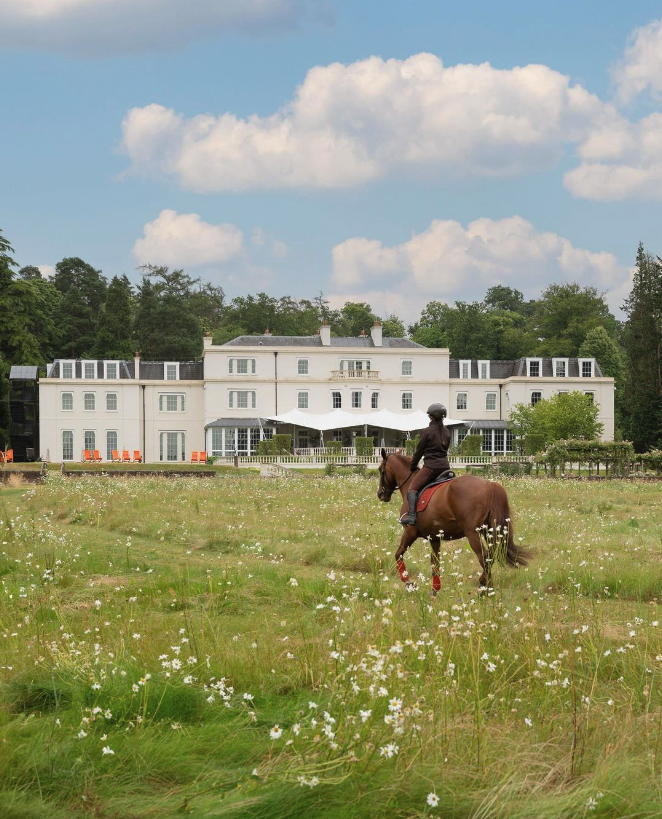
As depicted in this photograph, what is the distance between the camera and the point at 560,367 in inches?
2229

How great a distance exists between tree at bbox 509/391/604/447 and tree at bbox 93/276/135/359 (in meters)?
33.5

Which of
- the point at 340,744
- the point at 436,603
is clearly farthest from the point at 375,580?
the point at 340,744

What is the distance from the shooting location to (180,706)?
15.1 feet

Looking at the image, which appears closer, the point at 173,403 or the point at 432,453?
the point at 432,453

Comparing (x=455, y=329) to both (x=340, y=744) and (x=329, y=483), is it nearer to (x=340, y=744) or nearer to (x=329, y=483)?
(x=329, y=483)

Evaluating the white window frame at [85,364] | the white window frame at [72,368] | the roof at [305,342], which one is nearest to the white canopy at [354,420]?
the roof at [305,342]

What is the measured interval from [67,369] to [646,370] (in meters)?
37.3

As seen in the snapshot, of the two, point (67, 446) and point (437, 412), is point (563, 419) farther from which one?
point (437, 412)

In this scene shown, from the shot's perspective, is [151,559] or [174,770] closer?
[174,770]

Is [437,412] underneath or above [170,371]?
underneath

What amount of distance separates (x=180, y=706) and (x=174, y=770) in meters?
0.75

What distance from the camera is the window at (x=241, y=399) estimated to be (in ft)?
177

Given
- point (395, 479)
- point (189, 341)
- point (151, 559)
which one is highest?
point (189, 341)

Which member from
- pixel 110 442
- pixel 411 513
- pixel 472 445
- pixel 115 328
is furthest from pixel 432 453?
pixel 115 328
